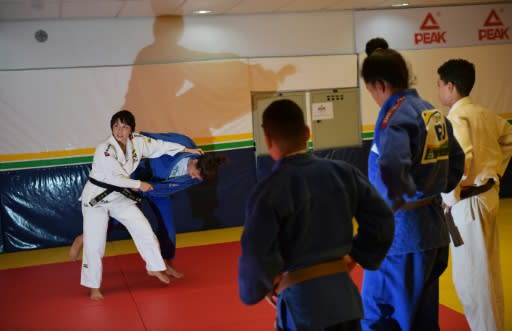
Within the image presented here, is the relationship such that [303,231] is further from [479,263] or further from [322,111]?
[322,111]

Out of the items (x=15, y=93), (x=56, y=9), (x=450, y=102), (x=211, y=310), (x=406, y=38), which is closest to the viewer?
(x=450, y=102)

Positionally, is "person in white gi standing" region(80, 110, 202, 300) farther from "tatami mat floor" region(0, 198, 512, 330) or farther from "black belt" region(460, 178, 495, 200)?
"black belt" region(460, 178, 495, 200)

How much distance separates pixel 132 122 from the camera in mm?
5812

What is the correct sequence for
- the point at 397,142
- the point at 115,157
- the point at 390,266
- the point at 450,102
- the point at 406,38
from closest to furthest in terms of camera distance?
the point at 397,142
the point at 390,266
the point at 450,102
the point at 115,157
the point at 406,38

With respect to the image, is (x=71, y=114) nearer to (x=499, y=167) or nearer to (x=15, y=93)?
(x=15, y=93)

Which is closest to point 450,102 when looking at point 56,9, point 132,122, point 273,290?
point 273,290

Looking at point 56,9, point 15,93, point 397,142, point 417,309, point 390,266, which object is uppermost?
point 56,9

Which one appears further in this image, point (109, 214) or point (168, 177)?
point (168, 177)

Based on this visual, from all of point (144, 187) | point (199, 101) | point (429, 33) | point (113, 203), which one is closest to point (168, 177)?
point (144, 187)

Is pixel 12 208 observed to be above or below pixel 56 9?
below

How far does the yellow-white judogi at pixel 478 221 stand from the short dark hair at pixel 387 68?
94 cm

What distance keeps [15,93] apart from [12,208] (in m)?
1.46

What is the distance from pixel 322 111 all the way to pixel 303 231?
7.29 m

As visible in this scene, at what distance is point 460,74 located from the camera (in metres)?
3.61
